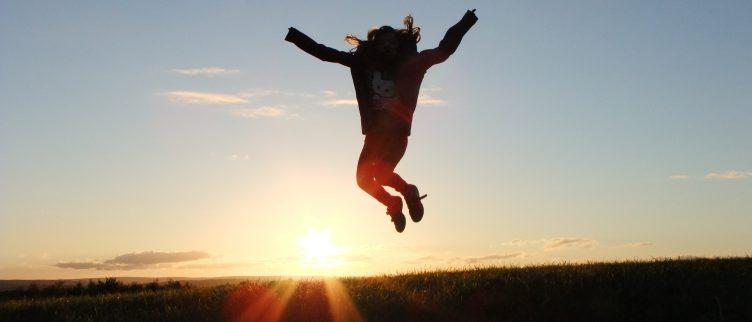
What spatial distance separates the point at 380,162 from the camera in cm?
994

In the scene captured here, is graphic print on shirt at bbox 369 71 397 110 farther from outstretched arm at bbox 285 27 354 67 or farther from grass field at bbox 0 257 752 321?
grass field at bbox 0 257 752 321

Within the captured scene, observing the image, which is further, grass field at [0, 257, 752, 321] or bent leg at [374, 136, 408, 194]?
grass field at [0, 257, 752, 321]

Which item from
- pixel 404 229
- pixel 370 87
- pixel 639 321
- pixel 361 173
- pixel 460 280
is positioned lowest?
pixel 639 321

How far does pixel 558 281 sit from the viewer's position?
1214cm

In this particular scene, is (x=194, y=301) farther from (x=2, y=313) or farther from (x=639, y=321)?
(x=639, y=321)

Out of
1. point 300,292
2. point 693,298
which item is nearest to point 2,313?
point 300,292

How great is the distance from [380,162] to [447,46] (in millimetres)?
1997

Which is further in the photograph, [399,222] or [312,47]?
[399,222]

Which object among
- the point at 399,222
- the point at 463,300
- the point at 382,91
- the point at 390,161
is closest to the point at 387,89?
the point at 382,91

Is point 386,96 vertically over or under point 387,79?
under

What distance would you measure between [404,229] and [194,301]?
13.6 feet

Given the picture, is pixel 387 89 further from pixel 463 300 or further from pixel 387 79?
pixel 463 300

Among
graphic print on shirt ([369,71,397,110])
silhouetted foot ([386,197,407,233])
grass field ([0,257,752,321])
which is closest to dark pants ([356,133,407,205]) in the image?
silhouetted foot ([386,197,407,233])

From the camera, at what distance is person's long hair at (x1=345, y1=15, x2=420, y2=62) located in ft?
33.1
